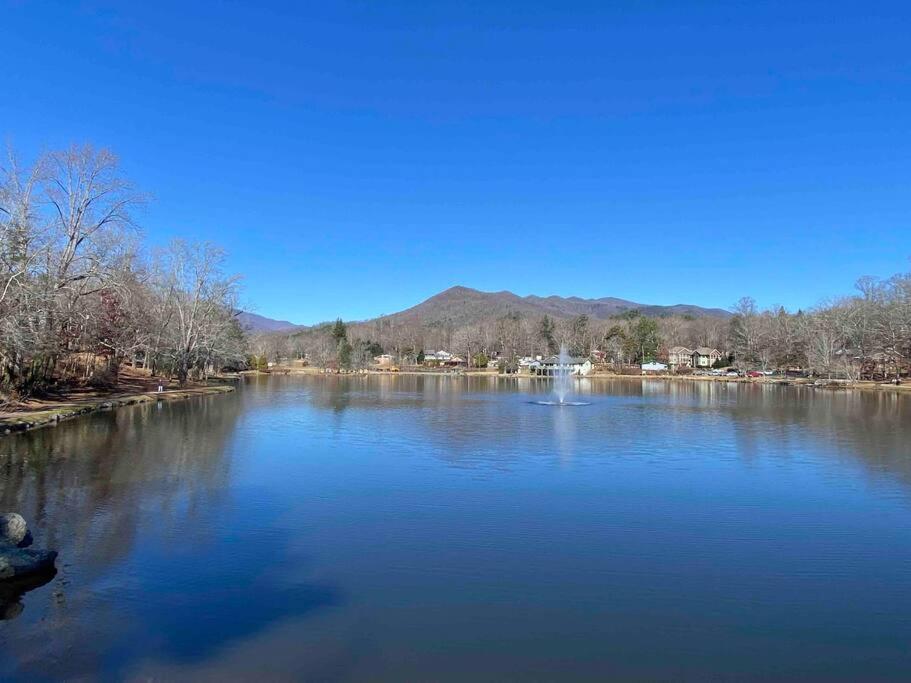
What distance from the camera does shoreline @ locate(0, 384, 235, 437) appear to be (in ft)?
66.4

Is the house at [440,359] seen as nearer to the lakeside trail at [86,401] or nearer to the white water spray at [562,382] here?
the white water spray at [562,382]

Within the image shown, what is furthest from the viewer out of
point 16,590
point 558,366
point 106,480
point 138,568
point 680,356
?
point 680,356

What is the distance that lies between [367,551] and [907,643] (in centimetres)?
623

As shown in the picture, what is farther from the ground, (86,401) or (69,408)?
(86,401)

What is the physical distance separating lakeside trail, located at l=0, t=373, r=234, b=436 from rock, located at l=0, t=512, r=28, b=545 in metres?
12.7

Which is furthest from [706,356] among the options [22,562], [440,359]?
[22,562]

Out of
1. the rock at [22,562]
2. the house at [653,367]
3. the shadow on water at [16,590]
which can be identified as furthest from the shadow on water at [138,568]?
the house at [653,367]

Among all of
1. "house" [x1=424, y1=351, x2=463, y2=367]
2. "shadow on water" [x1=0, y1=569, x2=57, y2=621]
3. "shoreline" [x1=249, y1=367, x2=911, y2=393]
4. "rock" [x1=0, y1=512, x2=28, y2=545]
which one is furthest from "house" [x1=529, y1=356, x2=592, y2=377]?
"shadow on water" [x1=0, y1=569, x2=57, y2=621]

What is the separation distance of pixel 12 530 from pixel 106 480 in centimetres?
500

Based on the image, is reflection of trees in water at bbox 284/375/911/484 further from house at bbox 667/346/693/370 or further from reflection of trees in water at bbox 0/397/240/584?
house at bbox 667/346/693/370

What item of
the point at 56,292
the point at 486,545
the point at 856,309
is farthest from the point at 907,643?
the point at 856,309

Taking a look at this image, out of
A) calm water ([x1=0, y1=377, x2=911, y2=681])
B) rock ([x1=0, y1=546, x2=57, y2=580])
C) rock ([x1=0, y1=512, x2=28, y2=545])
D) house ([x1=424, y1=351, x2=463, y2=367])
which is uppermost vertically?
house ([x1=424, y1=351, x2=463, y2=367])

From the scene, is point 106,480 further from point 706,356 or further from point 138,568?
point 706,356

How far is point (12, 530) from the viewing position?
8258mm
